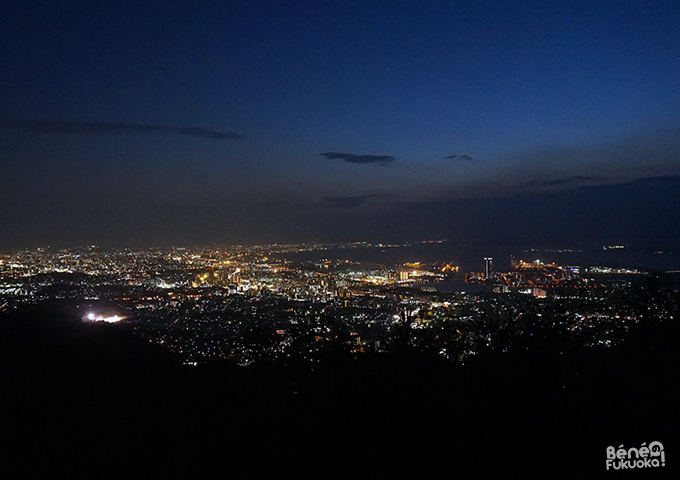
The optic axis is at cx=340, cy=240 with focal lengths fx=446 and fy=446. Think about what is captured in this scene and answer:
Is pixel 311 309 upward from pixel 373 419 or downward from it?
downward

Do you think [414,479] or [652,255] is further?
[652,255]

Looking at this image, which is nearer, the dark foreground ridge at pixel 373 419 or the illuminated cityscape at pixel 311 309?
the dark foreground ridge at pixel 373 419

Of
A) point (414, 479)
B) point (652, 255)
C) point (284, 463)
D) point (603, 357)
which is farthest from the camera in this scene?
point (652, 255)

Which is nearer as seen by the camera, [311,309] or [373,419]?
[373,419]

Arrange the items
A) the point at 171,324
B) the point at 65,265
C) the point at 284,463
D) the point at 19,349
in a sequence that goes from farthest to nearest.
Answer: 1. the point at 65,265
2. the point at 171,324
3. the point at 19,349
4. the point at 284,463

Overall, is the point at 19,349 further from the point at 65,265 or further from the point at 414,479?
the point at 65,265

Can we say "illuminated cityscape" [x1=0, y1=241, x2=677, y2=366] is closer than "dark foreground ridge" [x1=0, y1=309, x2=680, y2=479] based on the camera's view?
No

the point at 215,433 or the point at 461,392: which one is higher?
the point at 461,392

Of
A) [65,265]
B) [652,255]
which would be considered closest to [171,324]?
[65,265]
